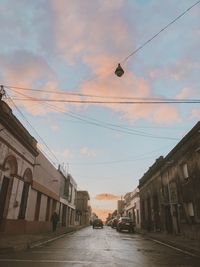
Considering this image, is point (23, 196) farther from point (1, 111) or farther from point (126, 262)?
point (126, 262)

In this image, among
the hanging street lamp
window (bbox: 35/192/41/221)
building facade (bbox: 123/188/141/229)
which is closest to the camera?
the hanging street lamp

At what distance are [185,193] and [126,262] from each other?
13204mm

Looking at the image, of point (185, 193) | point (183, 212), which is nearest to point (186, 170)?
point (185, 193)

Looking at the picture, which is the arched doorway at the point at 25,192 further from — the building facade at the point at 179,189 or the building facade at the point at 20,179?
the building facade at the point at 179,189

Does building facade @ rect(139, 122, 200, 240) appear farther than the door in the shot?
Yes

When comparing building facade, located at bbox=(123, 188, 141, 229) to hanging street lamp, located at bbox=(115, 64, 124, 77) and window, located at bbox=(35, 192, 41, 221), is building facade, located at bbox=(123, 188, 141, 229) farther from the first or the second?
hanging street lamp, located at bbox=(115, 64, 124, 77)

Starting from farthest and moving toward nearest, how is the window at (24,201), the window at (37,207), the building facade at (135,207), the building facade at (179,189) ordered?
the building facade at (135,207) → the window at (37,207) → the window at (24,201) → the building facade at (179,189)

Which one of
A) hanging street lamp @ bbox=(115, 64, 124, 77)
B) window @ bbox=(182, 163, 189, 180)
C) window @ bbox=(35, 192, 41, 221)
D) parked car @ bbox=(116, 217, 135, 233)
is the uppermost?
hanging street lamp @ bbox=(115, 64, 124, 77)

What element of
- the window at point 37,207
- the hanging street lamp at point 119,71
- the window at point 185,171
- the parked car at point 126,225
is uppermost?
the hanging street lamp at point 119,71

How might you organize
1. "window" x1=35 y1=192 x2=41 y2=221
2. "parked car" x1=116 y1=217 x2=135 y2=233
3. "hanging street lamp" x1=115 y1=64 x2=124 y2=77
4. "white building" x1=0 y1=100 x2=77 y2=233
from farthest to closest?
"parked car" x1=116 y1=217 x2=135 y2=233
"window" x1=35 y1=192 x2=41 y2=221
"white building" x1=0 y1=100 x2=77 y2=233
"hanging street lamp" x1=115 y1=64 x2=124 y2=77

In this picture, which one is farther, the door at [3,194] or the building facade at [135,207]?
the building facade at [135,207]

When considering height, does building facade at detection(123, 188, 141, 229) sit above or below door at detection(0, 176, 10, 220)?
above

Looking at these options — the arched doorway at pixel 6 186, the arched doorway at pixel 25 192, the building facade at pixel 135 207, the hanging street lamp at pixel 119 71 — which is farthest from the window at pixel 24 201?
the building facade at pixel 135 207

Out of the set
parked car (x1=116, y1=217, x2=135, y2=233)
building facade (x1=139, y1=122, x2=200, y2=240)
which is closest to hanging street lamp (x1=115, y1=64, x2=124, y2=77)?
building facade (x1=139, y1=122, x2=200, y2=240)
